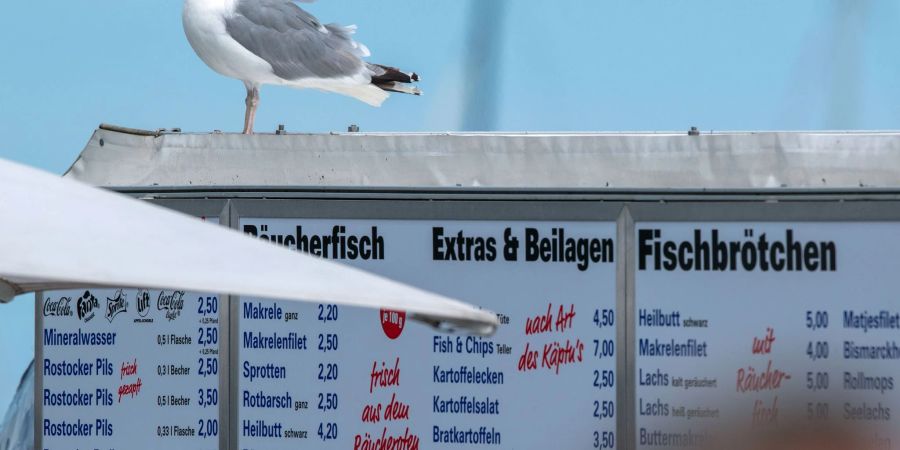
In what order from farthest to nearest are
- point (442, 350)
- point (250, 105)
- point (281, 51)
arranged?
1. point (281, 51)
2. point (250, 105)
3. point (442, 350)

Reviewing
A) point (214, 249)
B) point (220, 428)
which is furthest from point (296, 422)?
point (214, 249)

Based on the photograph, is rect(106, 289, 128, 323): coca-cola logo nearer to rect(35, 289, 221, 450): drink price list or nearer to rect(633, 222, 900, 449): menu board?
rect(35, 289, 221, 450): drink price list

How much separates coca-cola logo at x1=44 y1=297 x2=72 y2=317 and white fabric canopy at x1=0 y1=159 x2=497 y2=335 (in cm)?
331

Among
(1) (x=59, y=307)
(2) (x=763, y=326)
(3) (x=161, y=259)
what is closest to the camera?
(3) (x=161, y=259)

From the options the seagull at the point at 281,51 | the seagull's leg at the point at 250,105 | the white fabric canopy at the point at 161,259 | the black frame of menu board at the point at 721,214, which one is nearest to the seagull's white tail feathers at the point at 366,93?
the seagull at the point at 281,51

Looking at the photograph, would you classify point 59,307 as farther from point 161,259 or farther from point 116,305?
point 161,259

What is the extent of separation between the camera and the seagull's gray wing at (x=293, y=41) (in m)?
8.62

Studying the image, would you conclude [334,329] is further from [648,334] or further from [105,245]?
[105,245]

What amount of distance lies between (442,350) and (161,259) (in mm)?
3223

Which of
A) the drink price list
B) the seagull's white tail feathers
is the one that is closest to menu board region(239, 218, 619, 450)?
the drink price list

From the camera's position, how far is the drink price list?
7074 mm

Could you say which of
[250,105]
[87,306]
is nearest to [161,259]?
[87,306]

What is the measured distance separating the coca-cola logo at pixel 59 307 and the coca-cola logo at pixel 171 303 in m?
0.58

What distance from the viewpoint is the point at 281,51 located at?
344 inches
